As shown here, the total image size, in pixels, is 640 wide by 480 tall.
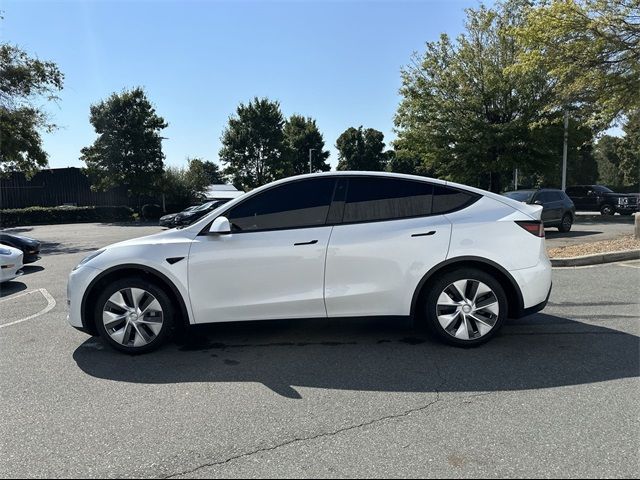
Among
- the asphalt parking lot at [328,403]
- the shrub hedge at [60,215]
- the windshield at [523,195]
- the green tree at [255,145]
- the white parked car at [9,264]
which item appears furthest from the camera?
the green tree at [255,145]

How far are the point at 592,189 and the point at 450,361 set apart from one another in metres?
26.9

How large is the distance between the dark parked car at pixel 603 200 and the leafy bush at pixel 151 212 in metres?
28.9

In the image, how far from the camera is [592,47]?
12.3 m

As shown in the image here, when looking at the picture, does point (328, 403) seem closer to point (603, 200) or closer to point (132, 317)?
point (132, 317)

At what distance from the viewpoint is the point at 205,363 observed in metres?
4.27

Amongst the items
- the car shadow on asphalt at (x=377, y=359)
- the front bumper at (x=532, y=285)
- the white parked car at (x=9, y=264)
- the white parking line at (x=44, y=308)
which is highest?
the front bumper at (x=532, y=285)

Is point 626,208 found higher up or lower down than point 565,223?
higher up

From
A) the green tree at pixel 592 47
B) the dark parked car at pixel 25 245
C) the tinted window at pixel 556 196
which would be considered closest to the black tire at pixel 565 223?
the tinted window at pixel 556 196

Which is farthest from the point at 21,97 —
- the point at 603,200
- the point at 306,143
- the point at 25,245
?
the point at 306,143

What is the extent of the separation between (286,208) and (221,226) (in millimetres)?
645

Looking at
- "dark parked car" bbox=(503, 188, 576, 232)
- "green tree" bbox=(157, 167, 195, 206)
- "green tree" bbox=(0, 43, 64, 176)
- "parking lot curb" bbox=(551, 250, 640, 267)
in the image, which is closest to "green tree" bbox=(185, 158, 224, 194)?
"green tree" bbox=(157, 167, 195, 206)

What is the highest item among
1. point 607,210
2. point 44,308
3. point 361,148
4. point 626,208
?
point 361,148

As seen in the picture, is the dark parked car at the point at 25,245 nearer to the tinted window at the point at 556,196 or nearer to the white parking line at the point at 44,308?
the white parking line at the point at 44,308

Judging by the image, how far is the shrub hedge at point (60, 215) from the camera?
110 ft
